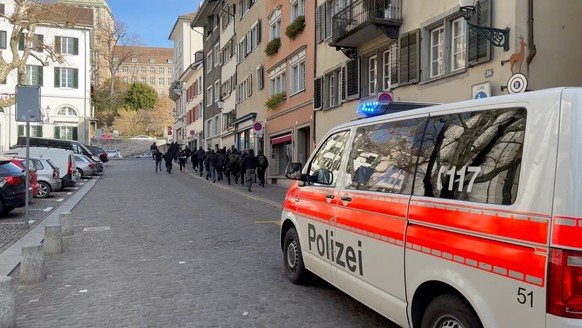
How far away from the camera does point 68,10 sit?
109 feet

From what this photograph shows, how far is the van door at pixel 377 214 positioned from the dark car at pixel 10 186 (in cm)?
1015

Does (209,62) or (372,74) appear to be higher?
(209,62)

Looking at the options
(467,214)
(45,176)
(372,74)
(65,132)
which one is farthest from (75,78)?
(467,214)

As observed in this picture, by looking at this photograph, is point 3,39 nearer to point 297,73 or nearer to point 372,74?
point 297,73

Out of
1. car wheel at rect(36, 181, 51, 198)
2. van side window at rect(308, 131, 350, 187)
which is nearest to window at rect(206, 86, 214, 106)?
car wheel at rect(36, 181, 51, 198)

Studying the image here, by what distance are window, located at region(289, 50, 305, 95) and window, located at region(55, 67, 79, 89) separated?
35610 millimetres

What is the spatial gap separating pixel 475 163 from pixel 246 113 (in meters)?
29.6

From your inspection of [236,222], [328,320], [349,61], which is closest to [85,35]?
[349,61]

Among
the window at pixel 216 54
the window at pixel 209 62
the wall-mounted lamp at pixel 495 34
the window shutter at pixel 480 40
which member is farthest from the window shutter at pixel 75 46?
the wall-mounted lamp at pixel 495 34

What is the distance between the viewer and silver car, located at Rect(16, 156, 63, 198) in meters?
17.5

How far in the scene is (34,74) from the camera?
161 feet

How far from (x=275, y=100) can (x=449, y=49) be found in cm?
1380

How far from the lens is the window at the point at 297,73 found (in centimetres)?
2234

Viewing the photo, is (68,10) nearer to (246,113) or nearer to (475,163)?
(246,113)
